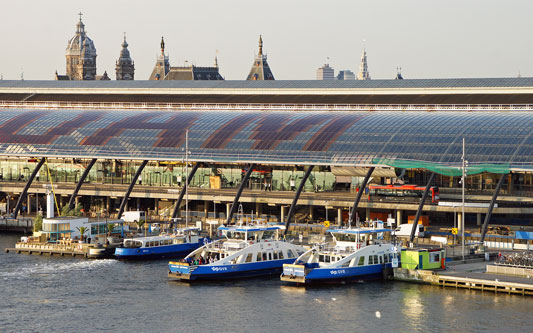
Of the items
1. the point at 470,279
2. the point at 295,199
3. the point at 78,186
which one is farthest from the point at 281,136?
the point at 470,279

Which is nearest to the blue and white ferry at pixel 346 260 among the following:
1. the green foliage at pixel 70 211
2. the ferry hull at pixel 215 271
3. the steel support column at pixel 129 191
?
the ferry hull at pixel 215 271

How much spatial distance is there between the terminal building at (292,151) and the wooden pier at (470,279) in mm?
19148

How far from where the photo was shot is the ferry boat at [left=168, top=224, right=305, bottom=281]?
105m

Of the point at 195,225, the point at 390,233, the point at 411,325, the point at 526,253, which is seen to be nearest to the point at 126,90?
the point at 195,225

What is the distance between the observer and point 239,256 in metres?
107

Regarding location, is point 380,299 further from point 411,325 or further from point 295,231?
point 295,231


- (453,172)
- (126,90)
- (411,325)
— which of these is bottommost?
(411,325)

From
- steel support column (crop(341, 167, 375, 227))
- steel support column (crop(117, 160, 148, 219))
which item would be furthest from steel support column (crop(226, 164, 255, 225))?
steel support column (crop(117, 160, 148, 219))

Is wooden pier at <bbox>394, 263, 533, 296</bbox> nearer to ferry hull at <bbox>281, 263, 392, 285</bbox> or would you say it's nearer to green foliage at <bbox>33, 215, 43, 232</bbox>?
ferry hull at <bbox>281, 263, 392, 285</bbox>

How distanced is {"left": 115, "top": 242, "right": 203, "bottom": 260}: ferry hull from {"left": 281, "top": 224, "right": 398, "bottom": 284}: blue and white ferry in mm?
18969

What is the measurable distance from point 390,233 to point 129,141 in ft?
159

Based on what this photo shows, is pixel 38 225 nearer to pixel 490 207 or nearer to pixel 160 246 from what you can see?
pixel 160 246

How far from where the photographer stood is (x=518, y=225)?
417 ft

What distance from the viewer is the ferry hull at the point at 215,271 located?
343ft
